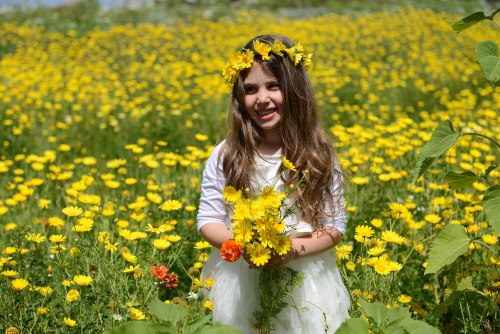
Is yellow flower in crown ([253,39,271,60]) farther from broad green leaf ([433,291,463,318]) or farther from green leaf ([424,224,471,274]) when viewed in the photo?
broad green leaf ([433,291,463,318])

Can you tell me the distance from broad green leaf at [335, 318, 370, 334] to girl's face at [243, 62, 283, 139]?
880 mm

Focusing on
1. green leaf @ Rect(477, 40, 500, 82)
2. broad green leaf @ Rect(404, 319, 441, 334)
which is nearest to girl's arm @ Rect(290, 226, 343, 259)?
broad green leaf @ Rect(404, 319, 441, 334)

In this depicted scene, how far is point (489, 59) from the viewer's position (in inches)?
74.2

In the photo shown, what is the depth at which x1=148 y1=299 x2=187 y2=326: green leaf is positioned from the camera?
1486 millimetres

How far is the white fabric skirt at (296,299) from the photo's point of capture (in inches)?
81.3

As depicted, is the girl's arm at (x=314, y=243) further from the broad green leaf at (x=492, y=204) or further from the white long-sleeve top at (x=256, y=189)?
the broad green leaf at (x=492, y=204)

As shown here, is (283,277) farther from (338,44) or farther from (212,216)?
(338,44)

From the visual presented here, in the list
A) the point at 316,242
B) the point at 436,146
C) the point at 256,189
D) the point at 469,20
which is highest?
the point at 469,20

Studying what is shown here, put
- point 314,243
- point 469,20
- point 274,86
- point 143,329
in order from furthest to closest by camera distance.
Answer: point 274,86, point 314,243, point 469,20, point 143,329

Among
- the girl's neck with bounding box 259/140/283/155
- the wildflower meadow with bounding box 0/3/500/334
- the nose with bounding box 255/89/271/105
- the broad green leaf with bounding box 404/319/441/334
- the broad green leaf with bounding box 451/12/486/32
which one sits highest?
the broad green leaf with bounding box 451/12/486/32

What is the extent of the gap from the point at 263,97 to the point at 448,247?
0.73 m

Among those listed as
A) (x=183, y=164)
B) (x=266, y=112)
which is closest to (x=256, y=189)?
(x=266, y=112)

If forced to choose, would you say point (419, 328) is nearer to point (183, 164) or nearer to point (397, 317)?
point (397, 317)

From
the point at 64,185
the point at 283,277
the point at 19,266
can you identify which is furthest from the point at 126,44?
the point at 283,277
